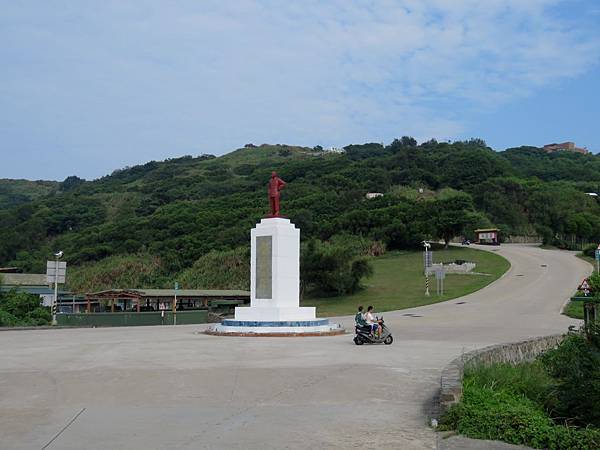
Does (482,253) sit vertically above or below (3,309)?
above

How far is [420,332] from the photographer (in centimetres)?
2208

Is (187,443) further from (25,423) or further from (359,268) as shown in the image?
(359,268)

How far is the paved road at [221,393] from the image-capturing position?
672cm

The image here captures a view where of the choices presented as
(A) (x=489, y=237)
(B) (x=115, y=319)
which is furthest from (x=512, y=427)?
(A) (x=489, y=237)

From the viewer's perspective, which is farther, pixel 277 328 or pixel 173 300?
pixel 173 300

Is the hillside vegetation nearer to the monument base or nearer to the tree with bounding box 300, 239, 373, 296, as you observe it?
the tree with bounding box 300, 239, 373, 296

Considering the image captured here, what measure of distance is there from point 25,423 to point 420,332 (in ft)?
54.4

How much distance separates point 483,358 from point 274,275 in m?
13.7

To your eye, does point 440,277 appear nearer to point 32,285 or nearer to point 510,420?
point 510,420

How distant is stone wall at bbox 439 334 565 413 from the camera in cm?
748

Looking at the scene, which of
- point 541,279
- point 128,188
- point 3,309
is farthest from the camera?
point 128,188

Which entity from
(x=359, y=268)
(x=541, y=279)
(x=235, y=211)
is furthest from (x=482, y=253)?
(x=235, y=211)

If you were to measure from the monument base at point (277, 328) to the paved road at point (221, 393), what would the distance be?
2.84m

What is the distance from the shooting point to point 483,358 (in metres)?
11.7
